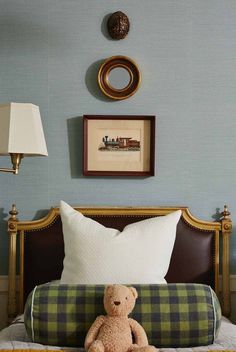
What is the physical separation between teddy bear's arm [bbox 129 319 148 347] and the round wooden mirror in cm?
132

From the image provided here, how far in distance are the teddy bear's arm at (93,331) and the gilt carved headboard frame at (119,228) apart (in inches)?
32.9

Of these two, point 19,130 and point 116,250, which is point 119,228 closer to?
point 116,250

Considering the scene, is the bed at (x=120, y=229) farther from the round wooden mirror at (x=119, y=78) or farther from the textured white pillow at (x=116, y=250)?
the round wooden mirror at (x=119, y=78)

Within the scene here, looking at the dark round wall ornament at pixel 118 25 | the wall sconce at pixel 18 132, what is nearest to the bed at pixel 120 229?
the wall sconce at pixel 18 132

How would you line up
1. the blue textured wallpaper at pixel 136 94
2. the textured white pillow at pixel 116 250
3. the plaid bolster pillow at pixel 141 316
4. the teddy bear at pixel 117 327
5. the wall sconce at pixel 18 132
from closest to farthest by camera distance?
the teddy bear at pixel 117 327
the plaid bolster pillow at pixel 141 316
the wall sconce at pixel 18 132
the textured white pillow at pixel 116 250
the blue textured wallpaper at pixel 136 94

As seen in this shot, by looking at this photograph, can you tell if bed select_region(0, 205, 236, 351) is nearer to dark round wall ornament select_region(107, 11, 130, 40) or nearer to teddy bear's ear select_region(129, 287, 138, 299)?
teddy bear's ear select_region(129, 287, 138, 299)

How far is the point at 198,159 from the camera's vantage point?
3.08 metres

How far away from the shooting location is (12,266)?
2982mm

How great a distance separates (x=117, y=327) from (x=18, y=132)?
36.7 inches

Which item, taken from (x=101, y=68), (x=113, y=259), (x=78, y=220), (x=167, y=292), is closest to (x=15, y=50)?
(x=101, y=68)

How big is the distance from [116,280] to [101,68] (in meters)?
1.15

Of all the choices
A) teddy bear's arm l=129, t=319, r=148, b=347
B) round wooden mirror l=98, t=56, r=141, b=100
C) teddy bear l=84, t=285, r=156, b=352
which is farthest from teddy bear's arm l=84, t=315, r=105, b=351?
round wooden mirror l=98, t=56, r=141, b=100

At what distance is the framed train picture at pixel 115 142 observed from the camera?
120 inches

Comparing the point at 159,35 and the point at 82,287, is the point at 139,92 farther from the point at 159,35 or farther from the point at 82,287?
the point at 82,287
